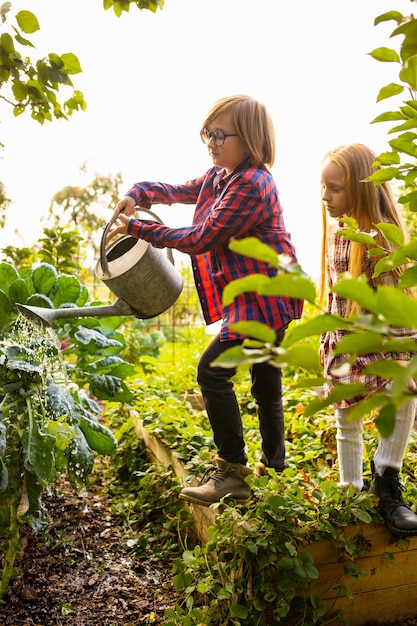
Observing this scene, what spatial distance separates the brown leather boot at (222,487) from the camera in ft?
5.71

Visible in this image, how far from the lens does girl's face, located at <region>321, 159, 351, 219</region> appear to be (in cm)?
179

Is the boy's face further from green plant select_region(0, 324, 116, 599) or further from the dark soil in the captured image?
the dark soil

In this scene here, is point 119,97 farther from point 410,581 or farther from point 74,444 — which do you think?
point 410,581

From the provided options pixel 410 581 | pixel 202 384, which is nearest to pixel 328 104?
pixel 202 384

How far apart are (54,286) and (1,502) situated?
2.82ft

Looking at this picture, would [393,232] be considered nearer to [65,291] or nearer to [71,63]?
[71,63]

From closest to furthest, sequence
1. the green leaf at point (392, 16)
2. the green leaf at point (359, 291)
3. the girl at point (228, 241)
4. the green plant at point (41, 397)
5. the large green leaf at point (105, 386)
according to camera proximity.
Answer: the green leaf at point (359, 291) → the green leaf at point (392, 16) → the green plant at point (41, 397) → the girl at point (228, 241) → the large green leaf at point (105, 386)

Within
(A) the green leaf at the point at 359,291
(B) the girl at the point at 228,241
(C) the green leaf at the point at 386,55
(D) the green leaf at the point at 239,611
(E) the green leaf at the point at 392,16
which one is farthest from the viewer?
(B) the girl at the point at 228,241

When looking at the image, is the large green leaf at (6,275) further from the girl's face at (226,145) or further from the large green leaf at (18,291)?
the girl's face at (226,145)

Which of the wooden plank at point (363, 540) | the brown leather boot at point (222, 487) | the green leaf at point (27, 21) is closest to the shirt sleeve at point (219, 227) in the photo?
the green leaf at point (27, 21)

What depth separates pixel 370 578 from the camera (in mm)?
1606

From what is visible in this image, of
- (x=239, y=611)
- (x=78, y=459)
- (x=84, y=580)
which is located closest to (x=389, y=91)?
(x=239, y=611)

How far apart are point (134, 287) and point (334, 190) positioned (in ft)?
2.24

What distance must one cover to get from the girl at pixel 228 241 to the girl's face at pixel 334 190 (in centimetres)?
16
